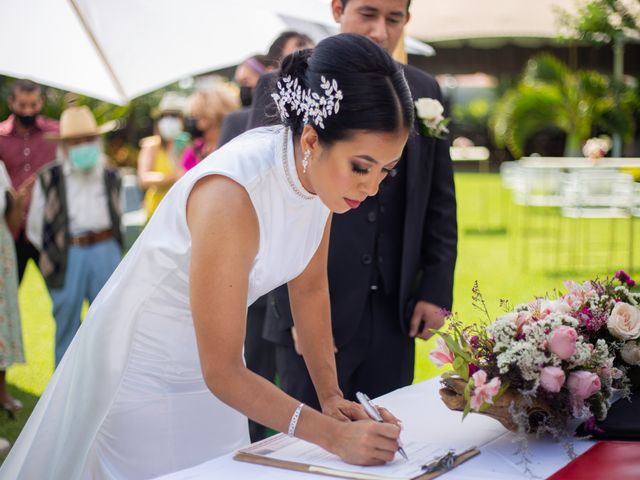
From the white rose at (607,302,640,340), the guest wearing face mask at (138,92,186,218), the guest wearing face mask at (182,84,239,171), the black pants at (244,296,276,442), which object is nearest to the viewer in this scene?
the white rose at (607,302,640,340)

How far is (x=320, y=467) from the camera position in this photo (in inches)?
64.4

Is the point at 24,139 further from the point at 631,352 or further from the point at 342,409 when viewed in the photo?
the point at 631,352

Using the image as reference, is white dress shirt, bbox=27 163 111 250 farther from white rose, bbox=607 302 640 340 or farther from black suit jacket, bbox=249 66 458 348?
white rose, bbox=607 302 640 340

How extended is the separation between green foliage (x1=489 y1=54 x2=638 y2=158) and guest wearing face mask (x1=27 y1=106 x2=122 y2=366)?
11316 mm

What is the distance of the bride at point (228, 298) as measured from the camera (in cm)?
168

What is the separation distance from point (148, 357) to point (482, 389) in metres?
0.73

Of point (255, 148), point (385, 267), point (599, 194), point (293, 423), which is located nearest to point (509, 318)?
point (293, 423)

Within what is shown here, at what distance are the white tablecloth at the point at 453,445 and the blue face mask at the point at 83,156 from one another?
152 inches

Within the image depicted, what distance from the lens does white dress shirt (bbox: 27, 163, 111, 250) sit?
5484mm

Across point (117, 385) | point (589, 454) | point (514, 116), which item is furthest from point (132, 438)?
point (514, 116)

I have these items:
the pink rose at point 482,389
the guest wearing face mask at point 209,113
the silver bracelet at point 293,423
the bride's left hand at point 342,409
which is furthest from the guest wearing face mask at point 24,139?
the pink rose at point 482,389

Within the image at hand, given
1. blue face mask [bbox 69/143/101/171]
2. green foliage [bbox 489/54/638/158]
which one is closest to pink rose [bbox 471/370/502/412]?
blue face mask [bbox 69/143/101/171]

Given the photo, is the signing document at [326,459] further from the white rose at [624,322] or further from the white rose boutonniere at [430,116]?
the white rose boutonniere at [430,116]

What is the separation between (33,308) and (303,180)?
6634 mm
